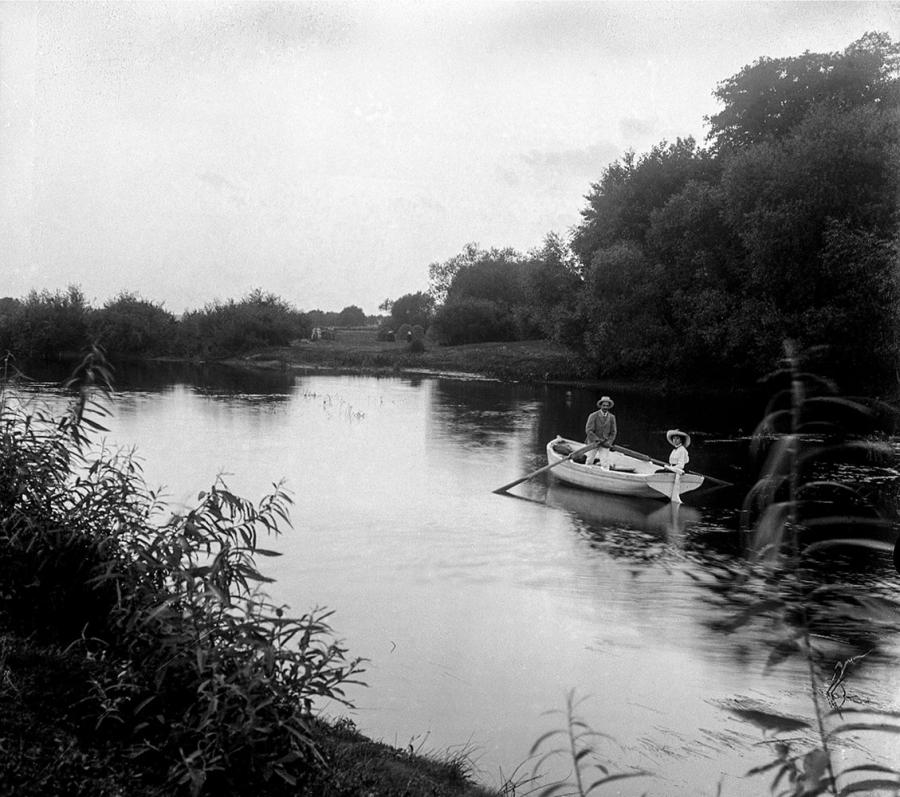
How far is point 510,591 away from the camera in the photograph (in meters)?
10.9

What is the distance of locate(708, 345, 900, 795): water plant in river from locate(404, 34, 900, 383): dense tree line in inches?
360

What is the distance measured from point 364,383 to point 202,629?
40.1 m

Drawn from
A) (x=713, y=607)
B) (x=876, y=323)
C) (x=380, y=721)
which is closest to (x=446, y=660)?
(x=380, y=721)

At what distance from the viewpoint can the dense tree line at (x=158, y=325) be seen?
32.0 meters

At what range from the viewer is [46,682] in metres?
4.01

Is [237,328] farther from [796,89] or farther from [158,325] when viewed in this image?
[796,89]

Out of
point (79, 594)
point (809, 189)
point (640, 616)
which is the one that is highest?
point (809, 189)

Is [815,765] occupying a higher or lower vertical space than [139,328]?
lower

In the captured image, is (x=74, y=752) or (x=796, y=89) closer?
(x=74, y=752)

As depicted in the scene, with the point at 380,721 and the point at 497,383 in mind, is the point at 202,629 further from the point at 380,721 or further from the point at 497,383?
the point at 497,383

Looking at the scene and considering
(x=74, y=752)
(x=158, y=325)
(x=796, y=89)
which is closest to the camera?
(x=74, y=752)

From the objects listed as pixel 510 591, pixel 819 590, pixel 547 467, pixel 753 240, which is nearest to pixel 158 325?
pixel 753 240

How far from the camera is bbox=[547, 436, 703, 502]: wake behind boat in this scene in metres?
15.9

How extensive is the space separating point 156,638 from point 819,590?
716cm
